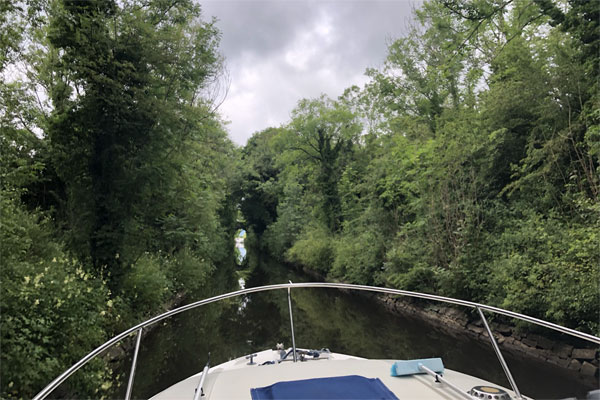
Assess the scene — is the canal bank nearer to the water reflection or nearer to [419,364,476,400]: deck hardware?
[419,364,476,400]: deck hardware

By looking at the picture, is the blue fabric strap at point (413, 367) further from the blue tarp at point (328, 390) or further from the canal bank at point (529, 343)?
the canal bank at point (529, 343)

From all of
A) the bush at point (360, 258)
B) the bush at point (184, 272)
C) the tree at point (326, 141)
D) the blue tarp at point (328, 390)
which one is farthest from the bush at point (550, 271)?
the tree at point (326, 141)

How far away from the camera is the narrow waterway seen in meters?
5.96

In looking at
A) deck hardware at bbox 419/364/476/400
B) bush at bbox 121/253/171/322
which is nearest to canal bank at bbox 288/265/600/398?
deck hardware at bbox 419/364/476/400

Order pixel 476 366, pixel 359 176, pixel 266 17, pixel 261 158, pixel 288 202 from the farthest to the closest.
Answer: pixel 261 158 < pixel 288 202 < pixel 359 176 < pixel 266 17 < pixel 476 366

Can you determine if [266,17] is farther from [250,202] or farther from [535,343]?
[250,202]

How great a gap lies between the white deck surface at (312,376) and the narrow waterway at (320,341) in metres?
3.58

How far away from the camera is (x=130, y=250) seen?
821 cm

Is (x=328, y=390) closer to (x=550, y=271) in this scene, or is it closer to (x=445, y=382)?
(x=445, y=382)

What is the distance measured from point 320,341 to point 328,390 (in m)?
6.45

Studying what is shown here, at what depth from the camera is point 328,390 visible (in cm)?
222

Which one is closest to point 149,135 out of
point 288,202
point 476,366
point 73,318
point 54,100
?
point 54,100

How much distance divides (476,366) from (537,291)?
173 cm

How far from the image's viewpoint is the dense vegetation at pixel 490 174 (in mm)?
6492
